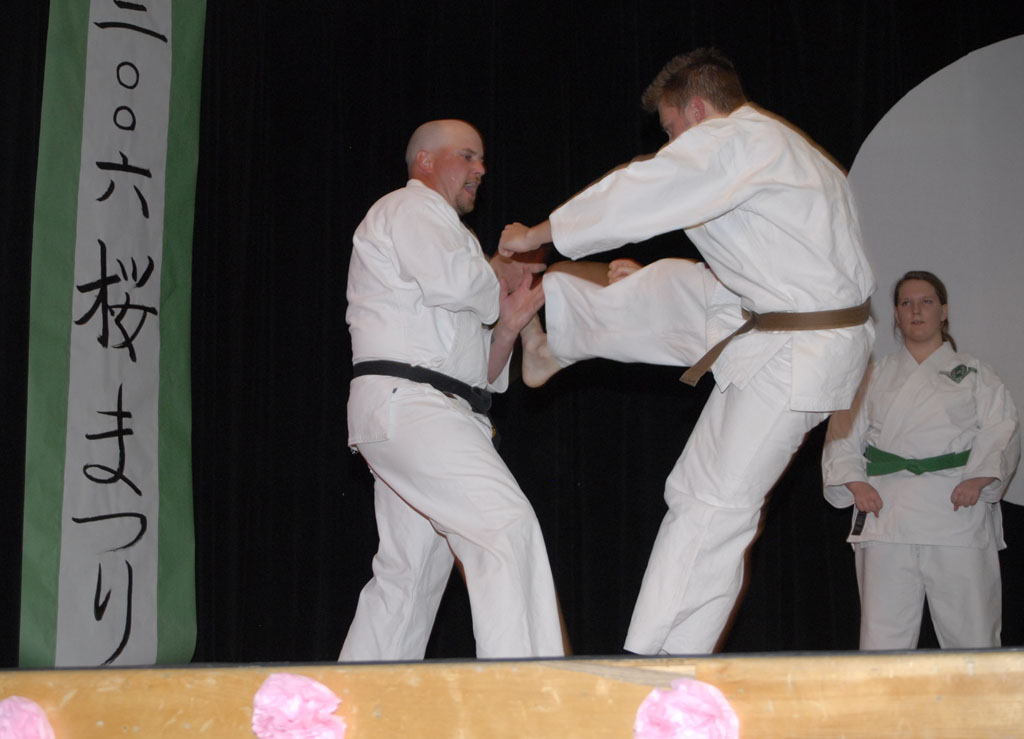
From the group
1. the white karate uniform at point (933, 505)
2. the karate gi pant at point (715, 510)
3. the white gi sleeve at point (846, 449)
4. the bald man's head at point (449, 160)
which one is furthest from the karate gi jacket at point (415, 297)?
the white karate uniform at point (933, 505)

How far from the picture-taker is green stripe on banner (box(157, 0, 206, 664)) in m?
3.25

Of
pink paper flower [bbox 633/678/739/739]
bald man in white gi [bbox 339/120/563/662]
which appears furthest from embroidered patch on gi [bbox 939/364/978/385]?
pink paper flower [bbox 633/678/739/739]

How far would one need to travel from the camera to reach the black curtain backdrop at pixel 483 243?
11.8 feet

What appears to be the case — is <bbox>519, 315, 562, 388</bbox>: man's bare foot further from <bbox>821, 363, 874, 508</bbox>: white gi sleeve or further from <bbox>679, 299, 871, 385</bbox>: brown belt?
<bbox>821, 363, 874, 508</bbox>: white gi sleeve

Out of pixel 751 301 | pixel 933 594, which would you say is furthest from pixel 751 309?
pixel 933 594

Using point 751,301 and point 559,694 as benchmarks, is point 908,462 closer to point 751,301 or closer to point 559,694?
point 751,301

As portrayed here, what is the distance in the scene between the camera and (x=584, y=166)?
391 cm

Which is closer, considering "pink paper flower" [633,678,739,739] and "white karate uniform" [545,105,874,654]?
"pink paper flower" [633,678,739,739]

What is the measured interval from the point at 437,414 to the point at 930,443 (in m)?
1.91

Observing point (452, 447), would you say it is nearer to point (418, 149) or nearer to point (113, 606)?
point (418, 149)

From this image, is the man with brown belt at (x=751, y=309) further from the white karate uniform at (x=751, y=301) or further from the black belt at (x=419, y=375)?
the black belt at (x=419, y=375)

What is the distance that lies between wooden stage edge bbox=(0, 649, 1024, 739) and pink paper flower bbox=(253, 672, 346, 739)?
0.05 ft

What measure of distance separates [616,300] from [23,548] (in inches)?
76.3

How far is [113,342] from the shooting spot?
3131mm
